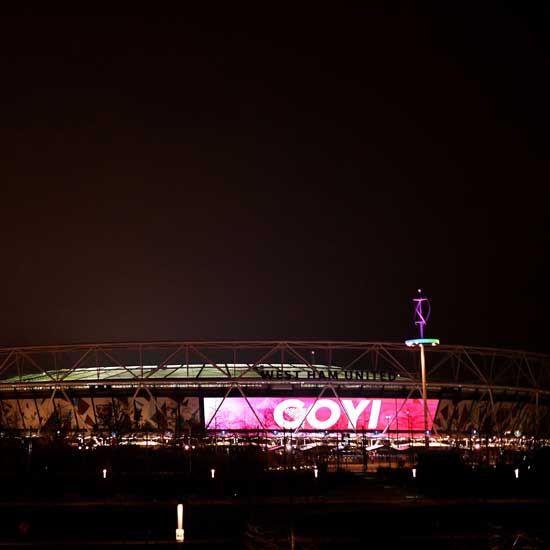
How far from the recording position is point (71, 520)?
3291cm

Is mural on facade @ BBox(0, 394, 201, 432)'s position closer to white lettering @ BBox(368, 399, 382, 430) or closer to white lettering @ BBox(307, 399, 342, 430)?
white lettering @ BBox(307, 399, 342, 430)

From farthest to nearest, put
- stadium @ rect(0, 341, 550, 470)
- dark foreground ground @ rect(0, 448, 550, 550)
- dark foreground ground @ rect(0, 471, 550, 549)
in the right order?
stadium @ rect(0, 341, 550, 470)
dark foreground ground @ rect(0, 448, 550, 550)
dark foreground ground @ rect(0, 471, 550, 549)

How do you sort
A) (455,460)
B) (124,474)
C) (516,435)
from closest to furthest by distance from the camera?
1. (124,474)
2. (455,460)
3. (516,435)

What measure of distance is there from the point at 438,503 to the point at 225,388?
5516 cm

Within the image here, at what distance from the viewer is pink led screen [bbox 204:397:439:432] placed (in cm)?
8938

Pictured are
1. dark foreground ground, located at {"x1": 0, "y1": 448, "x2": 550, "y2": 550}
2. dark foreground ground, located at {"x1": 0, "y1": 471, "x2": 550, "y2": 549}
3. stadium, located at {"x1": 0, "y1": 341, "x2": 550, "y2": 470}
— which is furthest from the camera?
stadium, located at {"x1": 0, "y1": 341, "x2": 550, "y2": 470}

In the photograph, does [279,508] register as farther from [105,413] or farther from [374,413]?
[105,413]

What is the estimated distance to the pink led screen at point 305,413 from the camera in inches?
3519


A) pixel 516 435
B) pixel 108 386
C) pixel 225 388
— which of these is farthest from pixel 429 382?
pixel 108 386

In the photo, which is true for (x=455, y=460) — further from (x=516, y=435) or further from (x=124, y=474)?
(x=516, y=435)

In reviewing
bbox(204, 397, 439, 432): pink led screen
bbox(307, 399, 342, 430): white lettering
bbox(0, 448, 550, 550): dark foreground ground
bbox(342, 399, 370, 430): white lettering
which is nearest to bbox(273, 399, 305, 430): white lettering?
bbox(204, 397, 439, 432): pink led screen

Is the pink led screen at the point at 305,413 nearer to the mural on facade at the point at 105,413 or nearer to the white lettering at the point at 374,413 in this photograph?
the white lettering at the point at 374,413

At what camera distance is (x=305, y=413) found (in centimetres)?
9000

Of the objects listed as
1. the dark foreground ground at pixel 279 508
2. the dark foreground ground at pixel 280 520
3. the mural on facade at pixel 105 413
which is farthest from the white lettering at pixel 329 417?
the dark foreground ground at pixel 280 520
